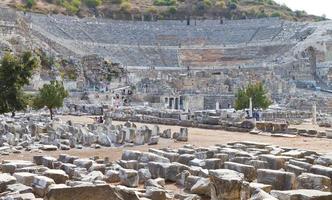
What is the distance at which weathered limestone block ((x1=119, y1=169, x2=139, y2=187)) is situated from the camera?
11.6 m

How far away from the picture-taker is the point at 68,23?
76.6m

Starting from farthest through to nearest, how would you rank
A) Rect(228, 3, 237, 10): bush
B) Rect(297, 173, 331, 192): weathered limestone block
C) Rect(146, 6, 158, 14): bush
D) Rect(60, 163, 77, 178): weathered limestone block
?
Rect(228, 3, 237, 10): bush → Rect(146, 6, 158, 14): bush → Rect(60, 163, 77, 178): weathered limestone block → Rect(297, 173, 331, 192): weathered limestone block

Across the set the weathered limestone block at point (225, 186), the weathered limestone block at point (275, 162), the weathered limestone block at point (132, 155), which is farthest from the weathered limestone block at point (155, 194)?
the weathered limestone block at point (132, 155)

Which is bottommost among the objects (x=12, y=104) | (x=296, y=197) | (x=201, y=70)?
(x=296, y=197)

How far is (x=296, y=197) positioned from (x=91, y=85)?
51.9 meters

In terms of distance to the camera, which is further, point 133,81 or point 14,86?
point 133,81

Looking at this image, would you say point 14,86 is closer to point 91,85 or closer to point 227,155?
point 227,155

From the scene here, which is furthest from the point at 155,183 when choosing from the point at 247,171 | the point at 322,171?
the point at 322,171

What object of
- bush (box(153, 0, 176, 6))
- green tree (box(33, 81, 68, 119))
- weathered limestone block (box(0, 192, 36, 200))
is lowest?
A: weathered limestone block (box(0, 192, 36, 200))

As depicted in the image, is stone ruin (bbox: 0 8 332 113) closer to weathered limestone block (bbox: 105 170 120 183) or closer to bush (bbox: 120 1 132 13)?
bush (bbox: 120 1 132 13)

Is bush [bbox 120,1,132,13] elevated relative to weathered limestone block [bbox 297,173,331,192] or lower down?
elevated

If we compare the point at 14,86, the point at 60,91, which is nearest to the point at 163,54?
the point at 60,91

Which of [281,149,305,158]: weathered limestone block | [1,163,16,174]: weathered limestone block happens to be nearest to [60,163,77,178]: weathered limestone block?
[1,163,16,174]: weathered limestone block

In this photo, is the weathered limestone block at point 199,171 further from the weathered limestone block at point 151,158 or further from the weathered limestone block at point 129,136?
the weathered limestone block at point 129,136
